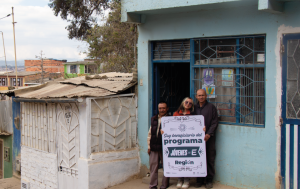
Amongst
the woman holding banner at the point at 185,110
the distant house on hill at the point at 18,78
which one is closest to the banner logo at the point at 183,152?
the woman holding banner at the point at 185,110

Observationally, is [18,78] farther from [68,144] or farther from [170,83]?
[170,83]

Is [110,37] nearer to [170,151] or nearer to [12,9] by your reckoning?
[12,9]

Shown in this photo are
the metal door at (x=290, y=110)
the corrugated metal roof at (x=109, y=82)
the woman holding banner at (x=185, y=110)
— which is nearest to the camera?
the metal door at (x=290, y=110)

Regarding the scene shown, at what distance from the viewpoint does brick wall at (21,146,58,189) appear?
7715mm

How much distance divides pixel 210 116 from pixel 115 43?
37.4 feet

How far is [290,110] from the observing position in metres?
5.43

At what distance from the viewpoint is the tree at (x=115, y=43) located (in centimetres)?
1612

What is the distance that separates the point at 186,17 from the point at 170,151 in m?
2.73

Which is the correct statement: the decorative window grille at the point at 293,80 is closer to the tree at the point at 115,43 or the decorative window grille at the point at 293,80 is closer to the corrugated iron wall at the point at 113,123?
the corrugated iron wall at the point at 113,123

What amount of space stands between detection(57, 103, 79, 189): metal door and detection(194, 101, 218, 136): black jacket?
106 inches

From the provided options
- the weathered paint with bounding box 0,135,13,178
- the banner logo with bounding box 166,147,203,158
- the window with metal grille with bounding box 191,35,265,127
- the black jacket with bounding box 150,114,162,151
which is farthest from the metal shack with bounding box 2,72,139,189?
the weathered paint with bounding box 0,135,13,178

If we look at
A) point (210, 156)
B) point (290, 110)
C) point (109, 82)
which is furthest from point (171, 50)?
point (290, 110)

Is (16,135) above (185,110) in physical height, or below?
below

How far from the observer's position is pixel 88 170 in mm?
6559
